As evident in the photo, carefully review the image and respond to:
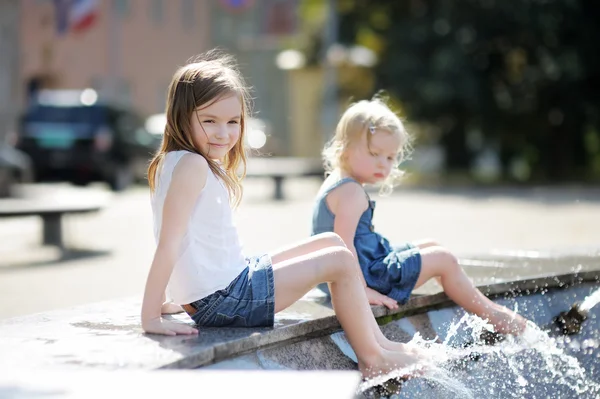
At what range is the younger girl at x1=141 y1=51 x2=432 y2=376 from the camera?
12.9 ft

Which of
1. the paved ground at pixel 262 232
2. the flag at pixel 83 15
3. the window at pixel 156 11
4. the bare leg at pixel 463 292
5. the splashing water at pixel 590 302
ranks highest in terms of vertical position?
the window at pixel 156 11

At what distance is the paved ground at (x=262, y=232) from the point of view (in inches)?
314

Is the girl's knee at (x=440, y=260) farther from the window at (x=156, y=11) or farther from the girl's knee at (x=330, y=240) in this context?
the window at (x=156, y=11)

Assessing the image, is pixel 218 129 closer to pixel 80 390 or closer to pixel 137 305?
pixel 137 305

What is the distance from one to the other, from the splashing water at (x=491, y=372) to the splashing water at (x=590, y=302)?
0.32 m

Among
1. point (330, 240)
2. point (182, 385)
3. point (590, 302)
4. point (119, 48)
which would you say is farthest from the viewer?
point (119, 48)

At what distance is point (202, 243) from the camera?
156 inches

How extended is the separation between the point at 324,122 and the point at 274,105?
17942mm

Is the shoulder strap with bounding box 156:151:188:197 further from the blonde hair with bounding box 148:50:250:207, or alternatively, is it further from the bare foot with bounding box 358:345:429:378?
the bare foot with bounding box 358:345:429:378

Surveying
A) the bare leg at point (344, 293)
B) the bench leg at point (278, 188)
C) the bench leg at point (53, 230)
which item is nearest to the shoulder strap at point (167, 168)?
the bare leg at point (344, 293)

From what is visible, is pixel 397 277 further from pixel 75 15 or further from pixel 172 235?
pixel 75 15

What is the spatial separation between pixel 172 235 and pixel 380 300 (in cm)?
123

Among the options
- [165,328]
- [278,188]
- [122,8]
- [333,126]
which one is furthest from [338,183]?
[122,8]

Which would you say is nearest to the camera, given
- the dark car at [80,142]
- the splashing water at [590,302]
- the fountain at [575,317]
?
the fountain at [575,317]
